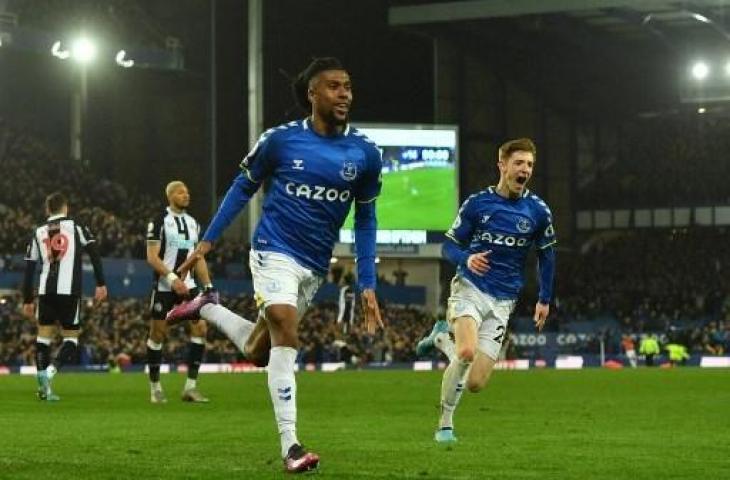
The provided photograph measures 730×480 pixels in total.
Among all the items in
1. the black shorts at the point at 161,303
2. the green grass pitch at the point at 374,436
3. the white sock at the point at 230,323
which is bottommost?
the green grass pitch at the point at 374,436

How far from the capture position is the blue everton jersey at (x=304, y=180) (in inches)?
382

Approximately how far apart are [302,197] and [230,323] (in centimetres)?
156

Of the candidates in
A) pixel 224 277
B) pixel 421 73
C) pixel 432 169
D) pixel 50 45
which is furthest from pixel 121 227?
pixel 421 73

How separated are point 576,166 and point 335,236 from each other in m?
61.5

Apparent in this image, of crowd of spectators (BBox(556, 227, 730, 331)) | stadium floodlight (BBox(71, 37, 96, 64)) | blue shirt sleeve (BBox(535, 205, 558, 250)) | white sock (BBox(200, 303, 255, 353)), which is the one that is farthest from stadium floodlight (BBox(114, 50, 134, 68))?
white sock (BBox(200, 303, 255, 353))

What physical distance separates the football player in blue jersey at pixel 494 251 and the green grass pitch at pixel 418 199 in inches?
1542

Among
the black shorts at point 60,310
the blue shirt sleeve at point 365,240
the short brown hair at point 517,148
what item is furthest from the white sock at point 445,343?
the black shorts at point 60,310

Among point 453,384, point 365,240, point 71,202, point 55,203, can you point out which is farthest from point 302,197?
point 71,202

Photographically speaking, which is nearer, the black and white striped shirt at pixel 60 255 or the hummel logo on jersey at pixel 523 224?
the hummel logo on jersey at pixel 523 224

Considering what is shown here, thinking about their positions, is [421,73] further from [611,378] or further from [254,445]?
[254,445]

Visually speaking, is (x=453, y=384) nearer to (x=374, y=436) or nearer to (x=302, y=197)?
(x=374, y=436)

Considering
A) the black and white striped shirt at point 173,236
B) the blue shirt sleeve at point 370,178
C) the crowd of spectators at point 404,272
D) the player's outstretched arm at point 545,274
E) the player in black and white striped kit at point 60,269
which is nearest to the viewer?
the blue shirt sleeve at point 370,178

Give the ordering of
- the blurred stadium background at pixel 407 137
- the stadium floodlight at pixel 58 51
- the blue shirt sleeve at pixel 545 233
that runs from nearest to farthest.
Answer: the blue shirt sleeve at pixel 545 233 → the blurred stadium background at pixel 407 137 → the stadium floodlight at pixel 58 51

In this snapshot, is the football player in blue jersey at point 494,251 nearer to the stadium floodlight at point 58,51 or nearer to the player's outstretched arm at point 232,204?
the player's outstretched arm at point 232,204
